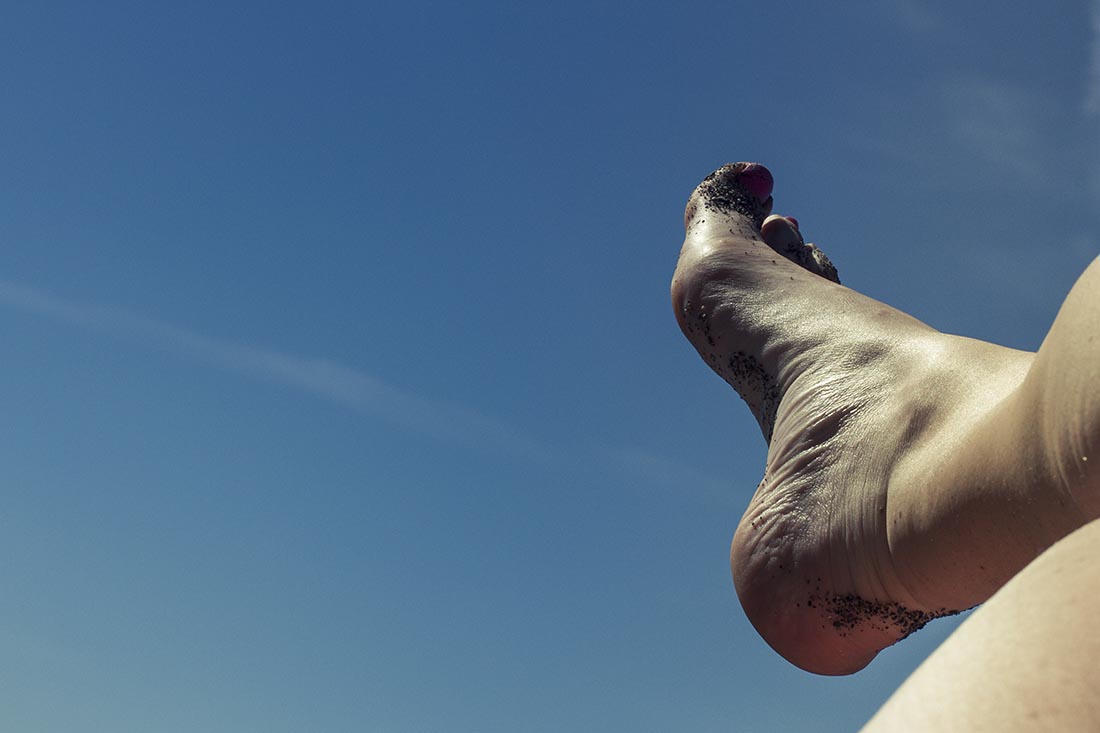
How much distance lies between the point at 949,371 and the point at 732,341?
57 centimetres

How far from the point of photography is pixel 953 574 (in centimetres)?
119

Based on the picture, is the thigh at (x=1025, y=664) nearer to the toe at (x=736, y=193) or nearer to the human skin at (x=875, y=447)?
the human skin at (x=875, y=447)

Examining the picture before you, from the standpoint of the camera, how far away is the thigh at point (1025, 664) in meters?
0.32

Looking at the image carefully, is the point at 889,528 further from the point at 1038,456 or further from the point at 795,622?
the point at 1038,456

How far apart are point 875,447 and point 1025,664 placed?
3.61 feet

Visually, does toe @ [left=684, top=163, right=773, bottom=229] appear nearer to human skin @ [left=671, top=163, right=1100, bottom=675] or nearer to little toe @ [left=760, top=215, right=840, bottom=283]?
little toe @ [left=760, top=215, right=840, bottom=283]

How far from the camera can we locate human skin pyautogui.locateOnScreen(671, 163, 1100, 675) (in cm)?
84

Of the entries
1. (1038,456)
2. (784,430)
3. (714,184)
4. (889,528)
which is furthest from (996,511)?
(714,184)

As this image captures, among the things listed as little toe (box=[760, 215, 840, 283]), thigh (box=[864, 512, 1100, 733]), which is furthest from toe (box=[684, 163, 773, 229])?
thigh (box=[864, 512, 1100, 733])

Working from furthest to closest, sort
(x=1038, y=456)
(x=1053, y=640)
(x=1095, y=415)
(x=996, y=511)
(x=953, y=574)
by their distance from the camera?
(x=953, y=574)
(x=996, y=511)
(x=1038, y=456)
(x=1095, y=415)
(x=1053, y=640)

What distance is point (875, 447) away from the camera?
4.59 ft

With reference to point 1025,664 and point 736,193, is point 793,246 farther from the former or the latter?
point 1025,664

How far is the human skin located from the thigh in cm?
33

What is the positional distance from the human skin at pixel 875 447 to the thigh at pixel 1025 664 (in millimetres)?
329
